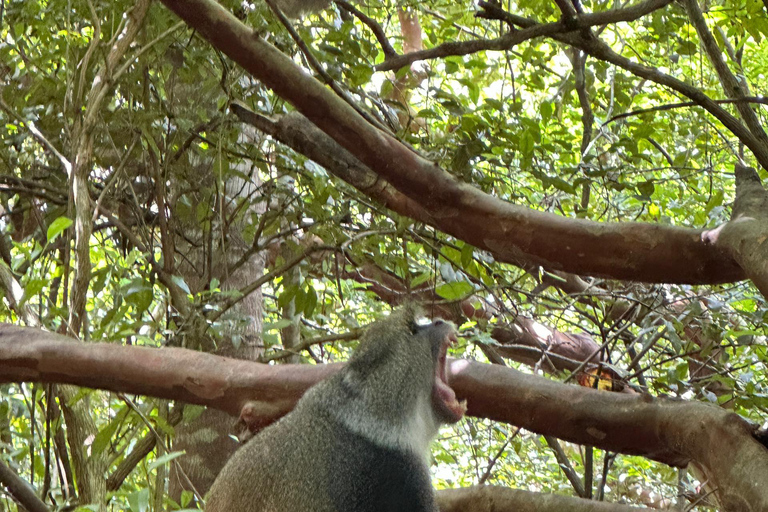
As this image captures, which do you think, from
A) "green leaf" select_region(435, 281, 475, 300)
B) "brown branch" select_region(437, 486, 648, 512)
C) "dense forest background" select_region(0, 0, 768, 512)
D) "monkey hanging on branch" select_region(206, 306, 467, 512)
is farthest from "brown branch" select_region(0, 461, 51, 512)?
"green leaf" select_region(435, 281, 475, 300)

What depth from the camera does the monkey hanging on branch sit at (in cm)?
180

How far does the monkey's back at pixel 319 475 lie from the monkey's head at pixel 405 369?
0.39ft

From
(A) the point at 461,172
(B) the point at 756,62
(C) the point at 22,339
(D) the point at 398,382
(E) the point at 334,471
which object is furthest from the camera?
(B) the point at 756,62

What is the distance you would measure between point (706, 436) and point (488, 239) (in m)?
0.74

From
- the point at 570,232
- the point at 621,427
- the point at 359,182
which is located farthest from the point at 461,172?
the point at 621,427

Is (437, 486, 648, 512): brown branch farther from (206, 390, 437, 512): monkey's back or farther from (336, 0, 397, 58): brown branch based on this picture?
(336, 0, 397, 58): brown branch

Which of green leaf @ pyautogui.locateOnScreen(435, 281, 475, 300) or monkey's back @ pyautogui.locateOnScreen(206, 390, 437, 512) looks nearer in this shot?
monkey's back @ pyautogui.locateOnScreen(206, 390, 437, 512)

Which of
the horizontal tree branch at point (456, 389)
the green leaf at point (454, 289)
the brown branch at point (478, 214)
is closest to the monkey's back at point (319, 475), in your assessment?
the horizontal tree branch at point (456, 389)

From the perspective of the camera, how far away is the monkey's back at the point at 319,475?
179cm

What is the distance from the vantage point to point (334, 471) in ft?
5.98

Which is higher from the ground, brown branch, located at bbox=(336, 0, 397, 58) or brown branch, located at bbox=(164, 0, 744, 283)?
brown branch, located at bbox=(336, 0, 397, 58)

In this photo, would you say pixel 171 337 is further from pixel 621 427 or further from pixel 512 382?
pixel 621 427

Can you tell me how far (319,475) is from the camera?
1.81 m

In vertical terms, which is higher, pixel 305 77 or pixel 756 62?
pixel 756 62
